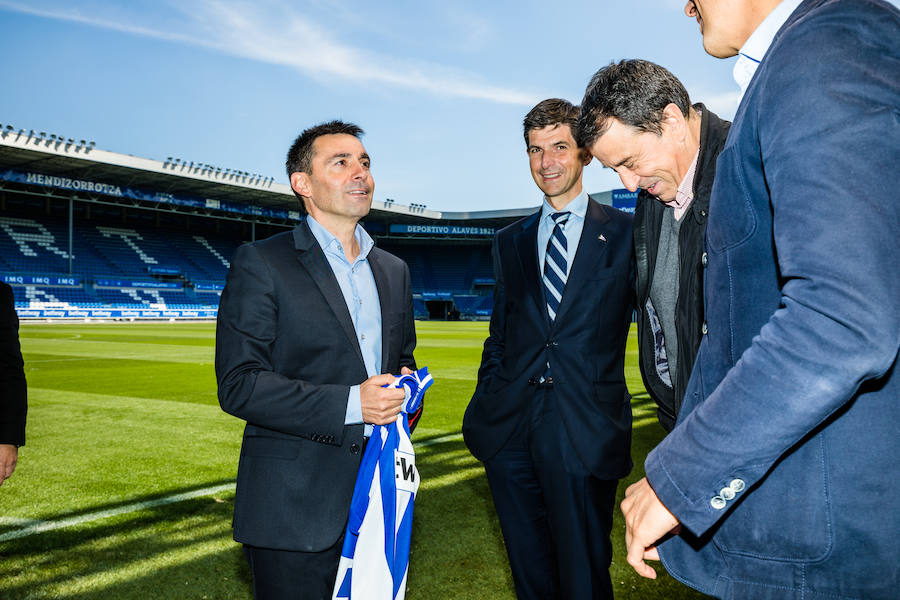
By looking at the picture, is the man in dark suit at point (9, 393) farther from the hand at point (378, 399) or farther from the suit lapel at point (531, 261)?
the suit lapel at point (531, 261)

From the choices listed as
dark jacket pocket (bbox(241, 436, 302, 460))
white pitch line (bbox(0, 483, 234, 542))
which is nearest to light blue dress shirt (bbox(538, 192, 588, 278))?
dark jacket pocket (bbox(241, 436, 302, 460))

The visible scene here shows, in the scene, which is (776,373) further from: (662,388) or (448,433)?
(448,433)

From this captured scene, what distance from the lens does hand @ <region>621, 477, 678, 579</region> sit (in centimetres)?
99

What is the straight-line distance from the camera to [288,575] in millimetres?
2105

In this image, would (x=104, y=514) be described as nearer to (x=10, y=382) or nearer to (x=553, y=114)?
(x=10, y=382)

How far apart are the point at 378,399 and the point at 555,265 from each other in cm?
112

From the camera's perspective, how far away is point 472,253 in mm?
62188

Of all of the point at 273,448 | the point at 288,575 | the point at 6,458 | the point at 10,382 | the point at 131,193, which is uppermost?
the point at 131,193

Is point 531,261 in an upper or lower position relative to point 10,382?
upper

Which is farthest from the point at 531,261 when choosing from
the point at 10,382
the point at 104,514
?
the point at 104,514

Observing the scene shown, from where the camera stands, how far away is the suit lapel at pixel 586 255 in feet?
8.67

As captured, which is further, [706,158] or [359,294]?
[359,294]

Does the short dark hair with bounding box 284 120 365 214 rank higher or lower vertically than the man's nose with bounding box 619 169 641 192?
higher

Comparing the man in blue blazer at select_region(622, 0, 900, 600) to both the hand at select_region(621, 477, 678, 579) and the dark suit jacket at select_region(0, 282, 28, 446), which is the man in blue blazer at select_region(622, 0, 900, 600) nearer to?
the hand at select_region(621, 477, 678, 579)
